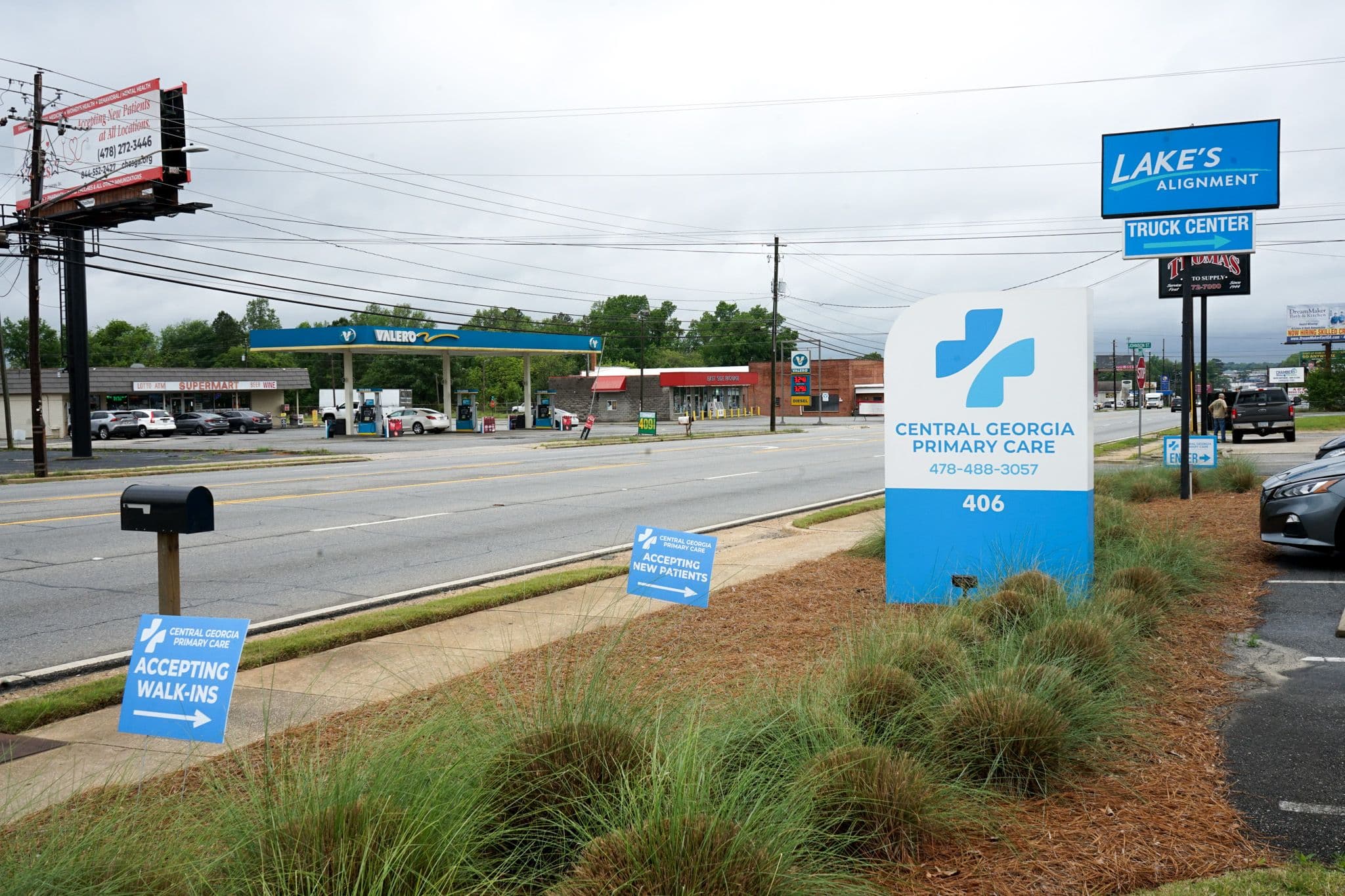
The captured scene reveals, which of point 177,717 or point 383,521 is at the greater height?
A: point 177,717

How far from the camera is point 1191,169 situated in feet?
53.4

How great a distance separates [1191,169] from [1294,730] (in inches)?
512

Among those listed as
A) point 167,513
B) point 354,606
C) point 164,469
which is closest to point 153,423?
point 164,469

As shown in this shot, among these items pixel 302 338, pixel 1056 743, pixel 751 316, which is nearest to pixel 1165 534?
pixel 1056 743

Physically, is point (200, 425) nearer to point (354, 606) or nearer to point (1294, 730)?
point (354, 606)

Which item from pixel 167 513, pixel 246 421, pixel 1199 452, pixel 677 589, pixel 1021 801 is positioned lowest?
pixel 1021 801

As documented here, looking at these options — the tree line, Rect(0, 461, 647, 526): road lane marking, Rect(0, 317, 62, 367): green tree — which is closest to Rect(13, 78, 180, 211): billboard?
Rect(0, 461, 647, 526): road lane marking

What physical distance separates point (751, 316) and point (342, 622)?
15096cm

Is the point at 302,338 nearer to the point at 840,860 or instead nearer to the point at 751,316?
the point at 840,860

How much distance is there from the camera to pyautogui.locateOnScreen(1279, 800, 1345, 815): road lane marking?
4440 millimetres

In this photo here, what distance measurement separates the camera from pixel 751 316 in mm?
157375

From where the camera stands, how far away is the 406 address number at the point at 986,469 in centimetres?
850

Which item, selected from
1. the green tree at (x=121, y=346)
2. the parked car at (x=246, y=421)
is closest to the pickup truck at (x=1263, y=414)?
the parked car at (x=246, y=421)

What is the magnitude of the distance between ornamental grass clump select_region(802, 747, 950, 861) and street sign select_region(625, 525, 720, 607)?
10.3 ft
